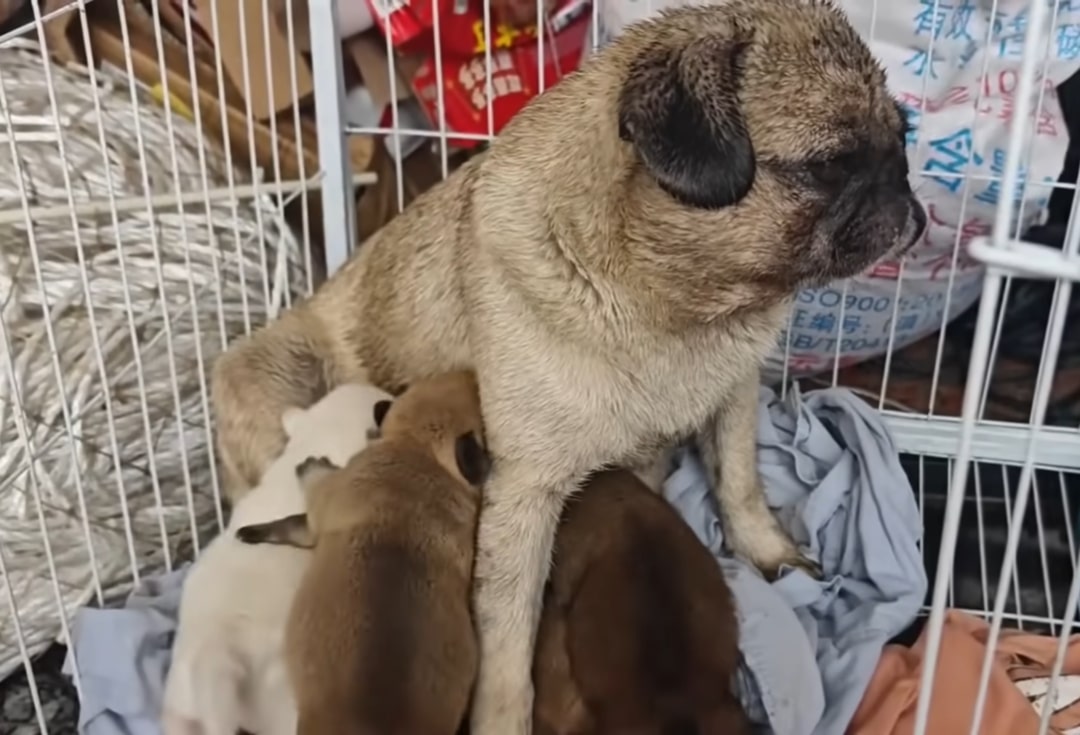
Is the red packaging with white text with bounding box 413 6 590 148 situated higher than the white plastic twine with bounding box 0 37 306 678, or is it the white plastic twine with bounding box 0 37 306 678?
the red packaging with white text with bounding box 413 6 590 148

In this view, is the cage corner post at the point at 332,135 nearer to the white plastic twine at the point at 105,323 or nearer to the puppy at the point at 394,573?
the white plastic twine at the point at 105,323

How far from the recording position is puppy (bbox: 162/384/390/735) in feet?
4.40

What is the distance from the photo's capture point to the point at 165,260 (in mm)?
1814

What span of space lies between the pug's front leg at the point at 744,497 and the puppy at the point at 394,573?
318mm

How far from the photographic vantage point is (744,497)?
1.66 metres

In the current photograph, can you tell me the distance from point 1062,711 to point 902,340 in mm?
615

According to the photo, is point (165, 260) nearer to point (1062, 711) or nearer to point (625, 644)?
point (625, 644)

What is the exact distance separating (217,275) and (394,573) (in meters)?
0.63

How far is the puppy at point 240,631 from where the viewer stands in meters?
1.34

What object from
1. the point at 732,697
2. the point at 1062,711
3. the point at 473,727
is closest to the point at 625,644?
the point at 732,697

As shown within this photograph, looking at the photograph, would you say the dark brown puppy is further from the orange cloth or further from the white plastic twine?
the white plastic twine

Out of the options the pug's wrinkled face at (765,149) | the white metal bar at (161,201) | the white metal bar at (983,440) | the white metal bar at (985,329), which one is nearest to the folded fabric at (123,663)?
the white metal bar at (161,201)

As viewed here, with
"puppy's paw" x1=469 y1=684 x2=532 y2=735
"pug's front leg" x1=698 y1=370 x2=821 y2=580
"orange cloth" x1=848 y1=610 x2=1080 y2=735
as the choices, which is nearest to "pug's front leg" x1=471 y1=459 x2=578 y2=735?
"puppy's paw" x1=469 y1=684 x2=532 y2=735

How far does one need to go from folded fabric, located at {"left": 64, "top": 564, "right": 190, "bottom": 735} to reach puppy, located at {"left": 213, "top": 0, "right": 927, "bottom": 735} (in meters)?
0.21
